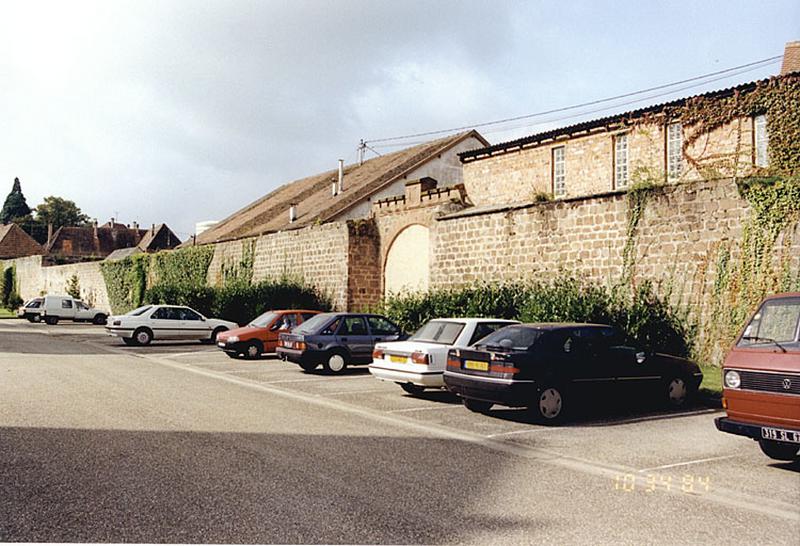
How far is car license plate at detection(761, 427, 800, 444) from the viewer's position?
24.0ft

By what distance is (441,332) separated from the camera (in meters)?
13.5

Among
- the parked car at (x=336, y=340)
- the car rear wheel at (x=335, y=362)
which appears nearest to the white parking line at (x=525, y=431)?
the parked car at (x=336, y=340)

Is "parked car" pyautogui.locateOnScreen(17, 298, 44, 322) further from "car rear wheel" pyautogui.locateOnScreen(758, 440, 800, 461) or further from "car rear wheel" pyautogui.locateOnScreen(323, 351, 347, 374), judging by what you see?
"car rear wheel" pyautogui.locateOnScreen(758, 440, 800, 461)

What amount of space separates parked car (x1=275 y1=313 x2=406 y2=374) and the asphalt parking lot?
0.47m

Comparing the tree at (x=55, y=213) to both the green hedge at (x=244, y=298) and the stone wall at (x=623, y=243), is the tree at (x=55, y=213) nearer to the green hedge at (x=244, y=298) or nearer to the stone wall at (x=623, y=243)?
the green hedge at (x=244, y=298)

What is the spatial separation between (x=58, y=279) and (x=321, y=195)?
26.2 meters

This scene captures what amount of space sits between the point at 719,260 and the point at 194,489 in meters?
12.9

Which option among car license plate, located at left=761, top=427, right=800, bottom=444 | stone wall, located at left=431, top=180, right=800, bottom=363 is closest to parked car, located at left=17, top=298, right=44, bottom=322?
stone wall, located at left=431, top=180, right=800, bottom=363

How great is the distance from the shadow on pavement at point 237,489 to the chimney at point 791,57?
2213 cm

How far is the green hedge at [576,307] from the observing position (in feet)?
54.3

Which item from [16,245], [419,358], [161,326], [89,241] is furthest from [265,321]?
[89,241]

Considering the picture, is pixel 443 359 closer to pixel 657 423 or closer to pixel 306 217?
pixel 657 423

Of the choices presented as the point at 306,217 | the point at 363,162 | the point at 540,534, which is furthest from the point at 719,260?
the point at 363,162

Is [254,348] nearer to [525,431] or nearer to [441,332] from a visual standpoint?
[441,332]
